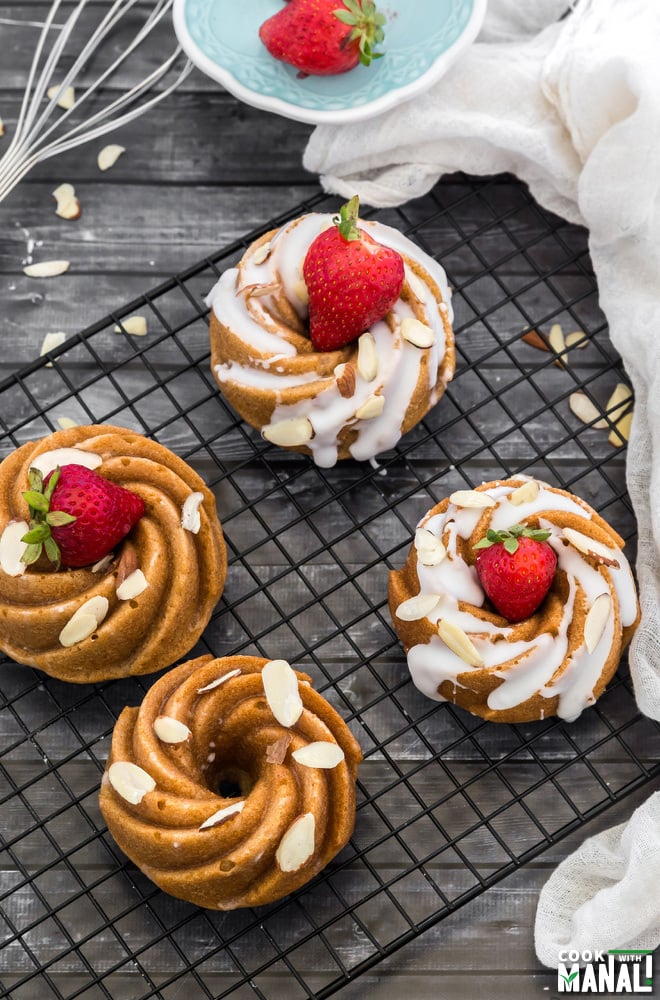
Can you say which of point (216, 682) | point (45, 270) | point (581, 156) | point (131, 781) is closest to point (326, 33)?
point (581, 156)

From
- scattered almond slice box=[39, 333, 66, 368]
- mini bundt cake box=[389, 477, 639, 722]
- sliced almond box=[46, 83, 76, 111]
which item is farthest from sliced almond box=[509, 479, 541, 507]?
sliced almond box=[46, 83, 76, 111]

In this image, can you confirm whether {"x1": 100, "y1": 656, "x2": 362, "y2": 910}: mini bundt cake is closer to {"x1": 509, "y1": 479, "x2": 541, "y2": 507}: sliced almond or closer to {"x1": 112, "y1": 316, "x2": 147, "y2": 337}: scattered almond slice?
{"x1": 509, "y1": 479, "x2": 541, "y2": 507}: sliced almond

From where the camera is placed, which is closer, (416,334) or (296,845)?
(296,845)

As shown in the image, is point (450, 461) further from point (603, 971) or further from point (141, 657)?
point (603, 971)

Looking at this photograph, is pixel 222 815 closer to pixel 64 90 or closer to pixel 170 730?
pixel 170 730

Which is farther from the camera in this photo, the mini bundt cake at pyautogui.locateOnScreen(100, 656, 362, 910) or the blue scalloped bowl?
the blue scalloped bowl

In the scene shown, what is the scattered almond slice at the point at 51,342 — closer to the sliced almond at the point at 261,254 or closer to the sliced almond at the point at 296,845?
the sliced almond at the point at 261,254

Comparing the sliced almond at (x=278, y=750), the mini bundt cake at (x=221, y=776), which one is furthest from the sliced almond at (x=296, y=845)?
the sliced almond at (x=278, y=750)

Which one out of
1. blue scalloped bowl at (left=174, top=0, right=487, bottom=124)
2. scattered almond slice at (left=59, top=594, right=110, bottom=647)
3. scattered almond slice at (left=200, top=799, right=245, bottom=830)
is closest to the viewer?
scattered almond slice at (left=200, top=799, right=245, bottom=830)
